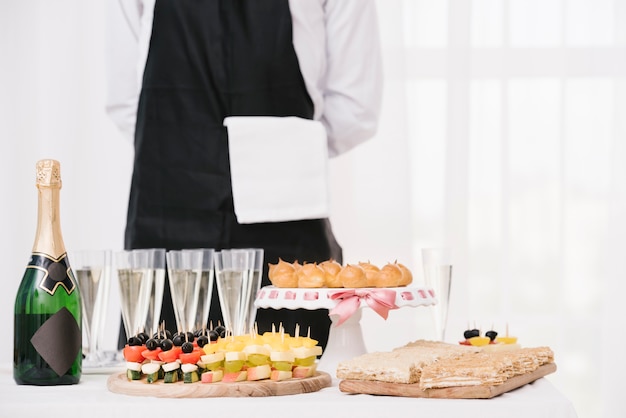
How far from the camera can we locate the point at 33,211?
9.23 feet

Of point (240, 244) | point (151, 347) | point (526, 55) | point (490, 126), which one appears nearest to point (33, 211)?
point (240, 244)

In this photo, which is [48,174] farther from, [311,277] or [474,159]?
[474,159]

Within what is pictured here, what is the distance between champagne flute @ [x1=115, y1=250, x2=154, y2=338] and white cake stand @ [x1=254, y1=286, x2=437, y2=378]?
0.54ft

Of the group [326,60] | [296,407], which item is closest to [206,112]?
[326,60]

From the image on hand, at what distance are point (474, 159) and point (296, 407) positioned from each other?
6.32 feet

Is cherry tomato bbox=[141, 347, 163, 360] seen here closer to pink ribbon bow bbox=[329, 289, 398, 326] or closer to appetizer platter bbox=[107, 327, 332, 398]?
appetizer platter bbox=[107, 327, 332, 398]

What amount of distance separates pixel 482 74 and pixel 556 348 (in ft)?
3.04

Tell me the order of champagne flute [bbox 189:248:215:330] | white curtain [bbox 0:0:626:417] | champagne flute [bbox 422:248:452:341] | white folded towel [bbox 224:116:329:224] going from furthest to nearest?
white curtain [bbox 0:0:626:417] < white folded towel [bbox 224:116:329:224] < champagne flute [bbox 422:248:452:341] < champagne flute [bbox 189:248:215:330]

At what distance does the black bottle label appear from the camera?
113 cm

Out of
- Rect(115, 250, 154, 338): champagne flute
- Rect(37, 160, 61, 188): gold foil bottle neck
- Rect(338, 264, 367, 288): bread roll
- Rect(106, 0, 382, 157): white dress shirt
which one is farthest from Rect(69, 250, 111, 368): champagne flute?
Rect(106, 0, 382, 157): white dress shirt

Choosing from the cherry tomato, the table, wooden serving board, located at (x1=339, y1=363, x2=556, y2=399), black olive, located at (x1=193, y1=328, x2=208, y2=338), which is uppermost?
black olive, located at (x1=193, y1=328, x2=208, y2=338)

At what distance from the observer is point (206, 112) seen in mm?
1802

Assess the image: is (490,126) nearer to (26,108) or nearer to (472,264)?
(472,264)

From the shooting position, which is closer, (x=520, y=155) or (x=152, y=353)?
(x=152, y=353)
